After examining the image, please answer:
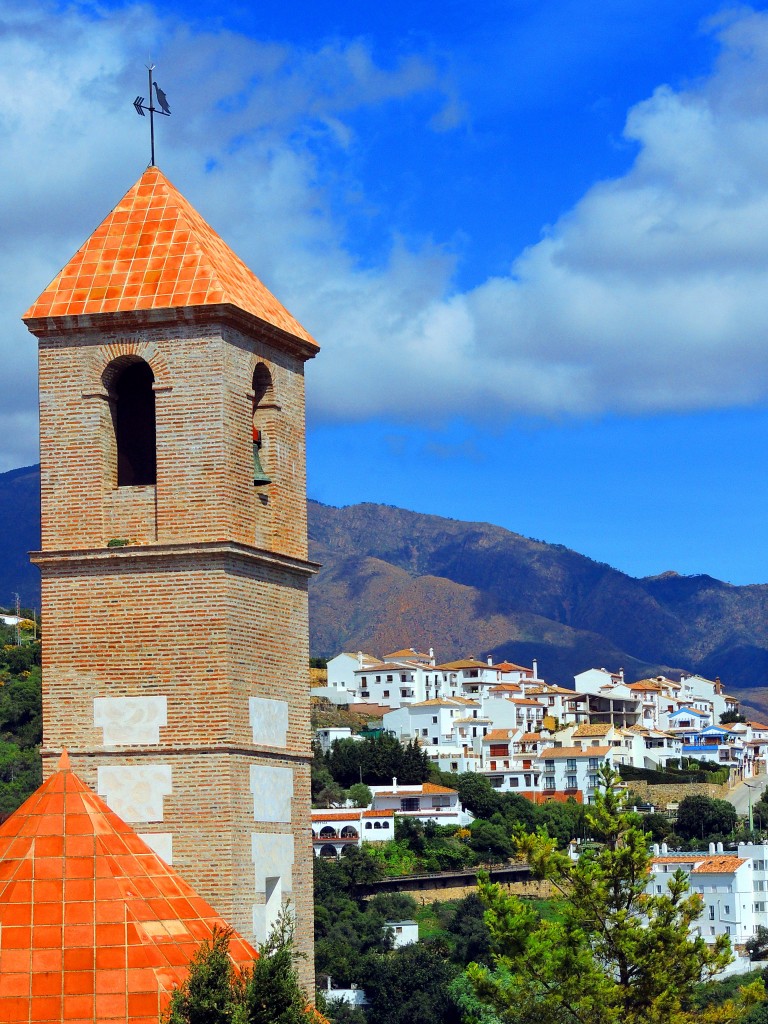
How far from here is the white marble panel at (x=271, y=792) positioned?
793 inches

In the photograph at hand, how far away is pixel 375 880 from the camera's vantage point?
336 ft

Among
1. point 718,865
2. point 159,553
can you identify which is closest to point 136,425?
point 159,553

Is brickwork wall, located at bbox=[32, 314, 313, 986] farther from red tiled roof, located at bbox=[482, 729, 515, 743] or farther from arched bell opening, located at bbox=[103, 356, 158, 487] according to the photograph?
red tiled roof, located at bbox=[482, 729, 515, 743]

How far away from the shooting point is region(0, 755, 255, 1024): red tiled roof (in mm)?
17141

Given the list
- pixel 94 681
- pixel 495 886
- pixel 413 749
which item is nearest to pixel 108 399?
pixel 94 681

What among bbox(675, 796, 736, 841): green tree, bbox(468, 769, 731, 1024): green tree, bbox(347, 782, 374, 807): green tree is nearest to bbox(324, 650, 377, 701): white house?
bbox(347, 782, 374, 807): green tree

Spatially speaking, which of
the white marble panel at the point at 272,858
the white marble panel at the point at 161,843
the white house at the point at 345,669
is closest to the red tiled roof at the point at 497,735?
the white house at the point at 345,669

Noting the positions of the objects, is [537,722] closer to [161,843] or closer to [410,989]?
[410,989]

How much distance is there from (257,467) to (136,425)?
132 cm

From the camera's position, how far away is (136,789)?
64.8 feet

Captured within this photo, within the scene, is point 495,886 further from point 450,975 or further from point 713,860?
point 713,860

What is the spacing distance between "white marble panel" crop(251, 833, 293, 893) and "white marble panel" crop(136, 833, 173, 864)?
2.78 ft

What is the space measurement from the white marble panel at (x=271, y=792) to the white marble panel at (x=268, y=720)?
27cm

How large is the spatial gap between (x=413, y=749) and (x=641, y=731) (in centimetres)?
2242
